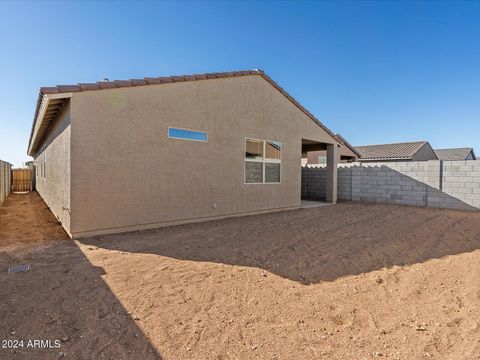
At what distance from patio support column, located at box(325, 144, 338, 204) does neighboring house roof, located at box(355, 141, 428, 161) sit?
12.6m

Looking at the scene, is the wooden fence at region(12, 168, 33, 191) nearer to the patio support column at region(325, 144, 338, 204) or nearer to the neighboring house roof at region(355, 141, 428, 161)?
the patio support column at region(325, 144, 338, 204)

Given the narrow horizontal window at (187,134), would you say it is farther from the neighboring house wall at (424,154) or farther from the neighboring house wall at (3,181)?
the neighboring house wall at (424,154)

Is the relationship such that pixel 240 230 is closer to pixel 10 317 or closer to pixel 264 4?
pixel 10 317

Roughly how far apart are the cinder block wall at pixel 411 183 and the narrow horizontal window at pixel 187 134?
9833 mm

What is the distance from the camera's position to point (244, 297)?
3254 millimetres

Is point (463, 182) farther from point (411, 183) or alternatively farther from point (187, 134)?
point (187, 134)

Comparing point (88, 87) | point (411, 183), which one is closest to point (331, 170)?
point (411, 183)

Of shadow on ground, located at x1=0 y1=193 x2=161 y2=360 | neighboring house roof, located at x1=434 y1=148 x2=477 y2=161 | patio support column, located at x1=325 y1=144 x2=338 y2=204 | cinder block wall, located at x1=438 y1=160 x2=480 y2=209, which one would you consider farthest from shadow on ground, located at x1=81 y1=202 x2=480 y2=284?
neighboring house roof, located at x1=434 y1=148 x2=477 y2=161

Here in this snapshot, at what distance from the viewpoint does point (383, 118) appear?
21.6 m

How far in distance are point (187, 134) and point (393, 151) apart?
23.4 metres

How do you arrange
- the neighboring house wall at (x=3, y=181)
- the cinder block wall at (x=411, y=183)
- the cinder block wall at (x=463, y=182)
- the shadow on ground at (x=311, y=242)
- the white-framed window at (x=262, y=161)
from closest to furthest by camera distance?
the shadow on ground at (x=311, y=242) → the white-framed window at (x=262, y=161) → the cinder block wall at (x=463, y=182) → the cinder block wall at (x=411, y=183) → the neighboring house wall at (x=3, y=181)

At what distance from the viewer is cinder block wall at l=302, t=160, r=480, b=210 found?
34.7ft

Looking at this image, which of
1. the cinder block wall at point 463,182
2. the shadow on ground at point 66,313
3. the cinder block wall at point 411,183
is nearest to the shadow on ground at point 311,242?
the shadow on ground at point 66,313

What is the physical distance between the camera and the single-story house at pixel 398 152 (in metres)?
22.3
